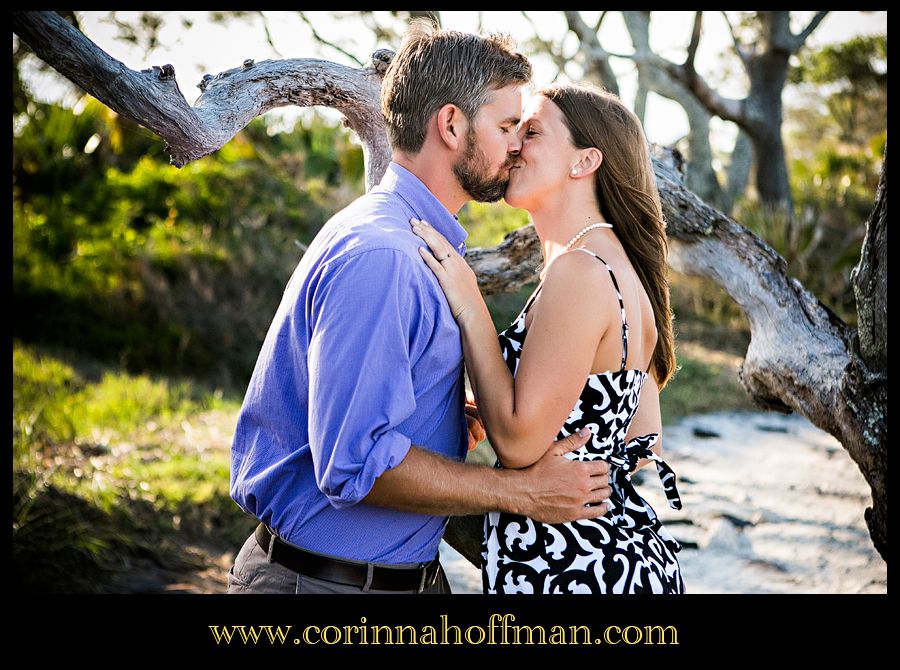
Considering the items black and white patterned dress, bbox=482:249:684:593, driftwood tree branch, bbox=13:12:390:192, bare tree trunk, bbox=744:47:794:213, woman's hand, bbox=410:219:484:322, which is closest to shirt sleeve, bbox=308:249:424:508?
woman's hand, bbox=410:219:484:322

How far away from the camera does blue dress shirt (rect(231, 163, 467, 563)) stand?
202 cm

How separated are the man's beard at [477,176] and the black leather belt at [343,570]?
1.06 meters

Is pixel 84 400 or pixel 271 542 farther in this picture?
pixel 84 400

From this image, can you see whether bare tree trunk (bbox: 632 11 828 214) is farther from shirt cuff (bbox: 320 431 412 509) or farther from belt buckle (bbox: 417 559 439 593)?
shirt cuff (bbox: 320 431 412 509)

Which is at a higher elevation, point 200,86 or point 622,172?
point 200,86

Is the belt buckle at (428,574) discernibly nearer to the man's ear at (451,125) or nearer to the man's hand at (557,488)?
the man's hand at (557,488)

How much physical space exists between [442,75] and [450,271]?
0.55m

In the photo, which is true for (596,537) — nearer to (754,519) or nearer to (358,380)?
(358,380)

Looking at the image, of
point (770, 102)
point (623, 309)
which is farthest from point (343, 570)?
point (770, 102)

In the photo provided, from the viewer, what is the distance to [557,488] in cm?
230

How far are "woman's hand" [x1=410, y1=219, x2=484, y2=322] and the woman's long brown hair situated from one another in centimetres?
52

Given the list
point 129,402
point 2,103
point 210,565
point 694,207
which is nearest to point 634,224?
point 694,207

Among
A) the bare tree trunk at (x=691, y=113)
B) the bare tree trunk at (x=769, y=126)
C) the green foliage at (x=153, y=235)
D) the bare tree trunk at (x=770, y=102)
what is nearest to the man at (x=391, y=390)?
the green foliage at (x=153, y=235)
